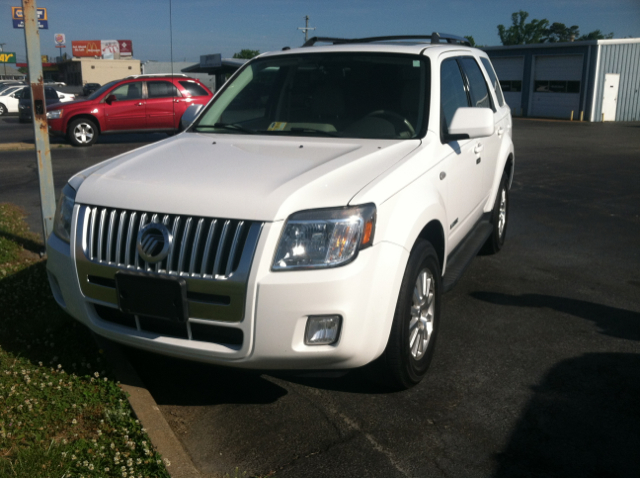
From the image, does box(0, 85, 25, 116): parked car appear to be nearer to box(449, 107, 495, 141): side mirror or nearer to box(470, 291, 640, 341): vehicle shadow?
box(470, 291, 640, 341): vehicle shadow

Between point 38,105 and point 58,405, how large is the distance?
3.10 metres

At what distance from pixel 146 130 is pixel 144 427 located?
15.0 m

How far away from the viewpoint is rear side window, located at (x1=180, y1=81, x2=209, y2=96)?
1694cm

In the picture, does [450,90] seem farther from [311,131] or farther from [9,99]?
[9,99]

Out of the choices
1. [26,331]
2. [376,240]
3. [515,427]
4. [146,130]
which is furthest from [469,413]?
[146,130]

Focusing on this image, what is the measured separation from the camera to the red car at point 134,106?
54.7ft

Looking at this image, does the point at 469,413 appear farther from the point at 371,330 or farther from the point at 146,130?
the point at 146,130

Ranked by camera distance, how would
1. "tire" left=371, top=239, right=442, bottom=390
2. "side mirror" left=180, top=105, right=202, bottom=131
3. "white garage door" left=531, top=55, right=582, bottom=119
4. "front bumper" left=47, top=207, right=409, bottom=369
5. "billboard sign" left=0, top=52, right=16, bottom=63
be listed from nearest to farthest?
"front bumper" left=47, top=207, right=409, bottom=369, "tire" left=371, top=239, right=442, bottom=390, "side mirror" left=180, top=105, right=202, bottom=131, "white garage door" left=531, top=55, right=582, bottom=119, "billboard sign" left=0, top=52, right=16, bottom=63

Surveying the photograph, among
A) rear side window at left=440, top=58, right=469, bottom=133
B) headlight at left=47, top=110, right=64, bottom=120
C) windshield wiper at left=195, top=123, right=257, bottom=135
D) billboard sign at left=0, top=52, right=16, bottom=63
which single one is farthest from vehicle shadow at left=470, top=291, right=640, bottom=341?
billboard sign at left=0, top=52, right=16, bottom=63

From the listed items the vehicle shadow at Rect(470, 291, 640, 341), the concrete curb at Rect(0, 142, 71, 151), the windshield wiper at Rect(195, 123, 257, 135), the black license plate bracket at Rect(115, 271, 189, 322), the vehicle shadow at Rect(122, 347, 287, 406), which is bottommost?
the concrete curb at Rect(0, 142, 71, 151)

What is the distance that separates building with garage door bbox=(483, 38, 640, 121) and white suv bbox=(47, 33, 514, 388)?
99.0 ft

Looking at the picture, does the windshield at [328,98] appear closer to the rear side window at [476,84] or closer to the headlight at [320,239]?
the rear side window at [476,84]

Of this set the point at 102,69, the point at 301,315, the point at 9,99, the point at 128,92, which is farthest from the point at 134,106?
the point at 102,69

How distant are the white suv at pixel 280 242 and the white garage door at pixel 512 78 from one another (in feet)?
110
